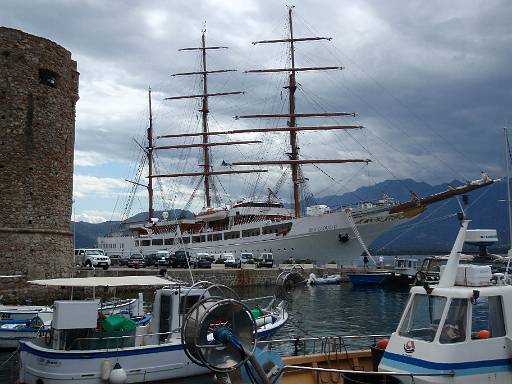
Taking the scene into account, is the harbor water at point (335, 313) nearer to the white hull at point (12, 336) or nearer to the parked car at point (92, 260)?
the white hull at point (12, 336)

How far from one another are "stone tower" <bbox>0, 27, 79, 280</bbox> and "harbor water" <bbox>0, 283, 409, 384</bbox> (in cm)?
844

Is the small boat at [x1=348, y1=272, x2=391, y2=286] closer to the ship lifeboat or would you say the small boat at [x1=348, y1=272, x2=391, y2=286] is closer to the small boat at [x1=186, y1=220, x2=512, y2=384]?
the ship lifeboat

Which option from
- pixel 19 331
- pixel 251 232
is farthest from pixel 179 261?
pixel 19 331

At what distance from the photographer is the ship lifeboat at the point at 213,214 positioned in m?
62.8

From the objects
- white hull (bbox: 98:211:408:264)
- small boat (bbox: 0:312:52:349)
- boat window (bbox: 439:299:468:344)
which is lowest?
small boat (bbox: 0:312:52:349)

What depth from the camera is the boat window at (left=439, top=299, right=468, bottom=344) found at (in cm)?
761

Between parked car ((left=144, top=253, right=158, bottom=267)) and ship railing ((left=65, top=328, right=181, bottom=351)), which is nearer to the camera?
ship railing ((left=65, top=328, right=181, bottom=351))

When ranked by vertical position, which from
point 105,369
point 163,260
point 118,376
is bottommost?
point 118,376

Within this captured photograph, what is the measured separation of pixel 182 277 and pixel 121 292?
15.9ft

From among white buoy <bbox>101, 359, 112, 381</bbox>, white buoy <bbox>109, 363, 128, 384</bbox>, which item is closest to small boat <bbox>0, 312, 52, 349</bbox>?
white buoy <bbox>101, 359, 112, 381</bbox>

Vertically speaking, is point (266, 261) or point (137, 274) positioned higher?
point (266, 261)

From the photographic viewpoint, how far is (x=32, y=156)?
24.7m

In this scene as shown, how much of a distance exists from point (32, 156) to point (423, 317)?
70.3 ft

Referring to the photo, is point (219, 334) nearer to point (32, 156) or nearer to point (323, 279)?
point (32, 156)
